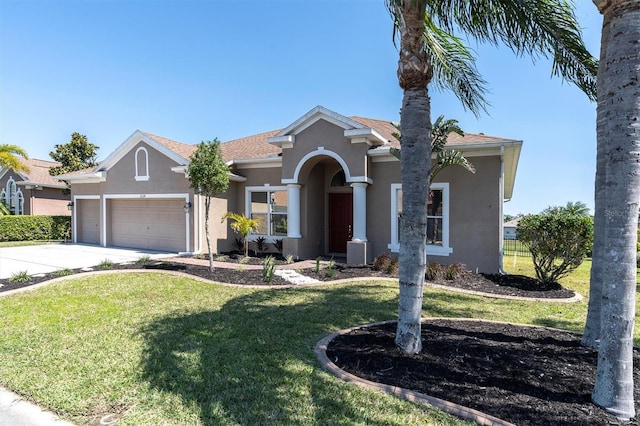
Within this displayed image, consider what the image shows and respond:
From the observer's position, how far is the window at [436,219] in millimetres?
12203

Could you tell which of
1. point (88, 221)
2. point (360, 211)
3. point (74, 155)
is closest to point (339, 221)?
point (360, 211)

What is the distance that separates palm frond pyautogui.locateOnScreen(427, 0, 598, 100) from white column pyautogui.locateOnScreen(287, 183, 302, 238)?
8708mm

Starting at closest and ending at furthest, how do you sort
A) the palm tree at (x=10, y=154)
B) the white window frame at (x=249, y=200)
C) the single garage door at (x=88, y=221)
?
the white window frame at (x=249, y=200) → the single garage door at (x=88, y=221) → the palm tree at (x=10, y=154)

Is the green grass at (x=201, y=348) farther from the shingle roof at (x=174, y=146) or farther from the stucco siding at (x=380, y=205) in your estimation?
the shingle roof at (x=174, y=146)

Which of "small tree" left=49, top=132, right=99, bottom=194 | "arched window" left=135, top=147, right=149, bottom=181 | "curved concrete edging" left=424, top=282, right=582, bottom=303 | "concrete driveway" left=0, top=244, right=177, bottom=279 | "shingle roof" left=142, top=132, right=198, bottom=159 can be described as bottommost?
"curved concrete edging" left=424, top=282, right=582, bottom=303

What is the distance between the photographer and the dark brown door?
15859 millimetres

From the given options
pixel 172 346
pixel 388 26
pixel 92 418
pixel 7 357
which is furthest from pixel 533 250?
pixel 7 357

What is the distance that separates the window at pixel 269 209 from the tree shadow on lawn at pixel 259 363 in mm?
8333

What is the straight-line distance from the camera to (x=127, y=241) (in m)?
18.2

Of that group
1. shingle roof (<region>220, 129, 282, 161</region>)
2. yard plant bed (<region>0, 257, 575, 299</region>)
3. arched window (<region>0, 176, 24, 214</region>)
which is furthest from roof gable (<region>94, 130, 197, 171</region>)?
arched window (<region>0, 176, 24, 214</region>)

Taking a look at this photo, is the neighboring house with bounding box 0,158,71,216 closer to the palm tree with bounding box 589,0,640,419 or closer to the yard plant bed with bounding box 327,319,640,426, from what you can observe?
the yard plant bed with bounding box 327,319,640,426

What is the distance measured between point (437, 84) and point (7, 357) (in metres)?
9.42

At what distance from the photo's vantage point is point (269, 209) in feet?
51.9

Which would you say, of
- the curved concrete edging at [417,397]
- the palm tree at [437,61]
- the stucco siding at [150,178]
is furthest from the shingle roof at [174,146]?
the curved concrete edging at [417,397]
